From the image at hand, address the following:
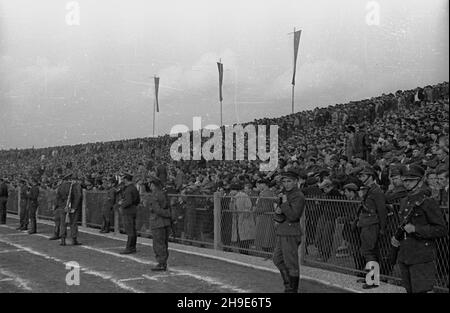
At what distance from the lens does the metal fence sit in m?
8.21

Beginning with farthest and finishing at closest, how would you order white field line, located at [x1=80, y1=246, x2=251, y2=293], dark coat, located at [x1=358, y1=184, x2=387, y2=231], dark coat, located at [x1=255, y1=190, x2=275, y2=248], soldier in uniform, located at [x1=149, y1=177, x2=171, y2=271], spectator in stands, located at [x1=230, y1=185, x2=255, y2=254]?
1. spectator in stands, located at [x1=230, y1=185, x2=255, y2=254]
2. dark coat, located at [x1=255, y1=190, x2=275, y2=248]
3. soldier in uniform, located at [x1=149, y1=177, x2=171, y2=271]
4. white field line, located at [x1=80, y1=246, x2=251, y2=293]
5. dark coat, located at [x1=358, y1=184, x2=387, y2=231]

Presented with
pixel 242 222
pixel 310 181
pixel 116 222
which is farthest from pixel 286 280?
pixel 116 222

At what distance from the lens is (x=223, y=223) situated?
12461 millimetres

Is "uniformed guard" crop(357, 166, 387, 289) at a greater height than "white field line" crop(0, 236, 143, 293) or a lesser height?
greater

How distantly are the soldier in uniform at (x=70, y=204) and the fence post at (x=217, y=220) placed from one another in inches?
156

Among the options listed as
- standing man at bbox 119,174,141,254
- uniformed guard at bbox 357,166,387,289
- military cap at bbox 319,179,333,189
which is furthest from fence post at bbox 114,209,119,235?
uniformed guard at bbox 357,166,387,289

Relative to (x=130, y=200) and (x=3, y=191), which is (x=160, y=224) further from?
(x=3, y=191)

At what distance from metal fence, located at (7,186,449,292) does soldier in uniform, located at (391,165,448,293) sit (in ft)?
4.40

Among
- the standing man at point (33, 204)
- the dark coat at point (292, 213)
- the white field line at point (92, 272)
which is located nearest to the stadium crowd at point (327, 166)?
the dark coat at point (292, 213)

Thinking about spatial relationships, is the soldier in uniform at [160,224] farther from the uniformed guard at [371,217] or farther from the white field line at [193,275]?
the uniformed guard at [371,217]

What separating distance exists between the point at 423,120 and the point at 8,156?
63.0 m

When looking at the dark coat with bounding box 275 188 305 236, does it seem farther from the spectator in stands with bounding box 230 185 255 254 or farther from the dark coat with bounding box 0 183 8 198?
the dark coat with bounding box 0 183 8 198
